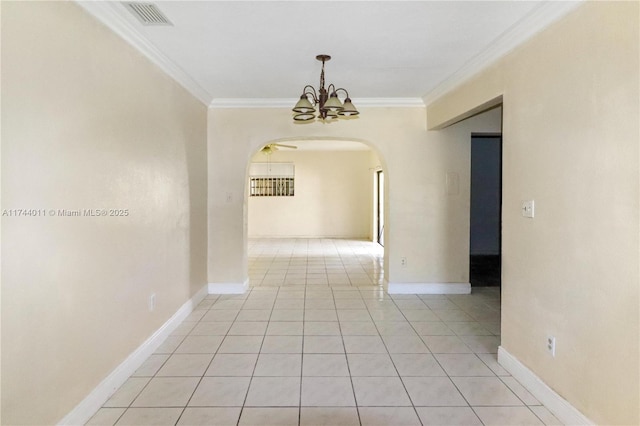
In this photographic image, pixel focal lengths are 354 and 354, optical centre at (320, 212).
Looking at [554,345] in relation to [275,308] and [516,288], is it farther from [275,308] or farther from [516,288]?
[275,308]

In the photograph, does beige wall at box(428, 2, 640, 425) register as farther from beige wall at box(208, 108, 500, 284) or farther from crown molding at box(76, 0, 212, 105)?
crown molding at box(76, 0, 212, 105)

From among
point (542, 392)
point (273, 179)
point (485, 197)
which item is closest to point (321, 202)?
point (273, 179)

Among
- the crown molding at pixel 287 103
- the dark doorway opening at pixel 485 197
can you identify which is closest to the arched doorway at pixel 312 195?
the dark doorway opening at pixel 485 197

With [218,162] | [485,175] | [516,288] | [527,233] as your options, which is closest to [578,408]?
[516,288]

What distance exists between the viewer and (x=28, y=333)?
60.0 inches

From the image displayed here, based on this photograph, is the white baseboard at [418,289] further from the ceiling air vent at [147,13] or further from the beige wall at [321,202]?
the beige wall at [321,202]

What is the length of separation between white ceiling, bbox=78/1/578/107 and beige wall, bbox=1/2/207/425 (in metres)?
0.28

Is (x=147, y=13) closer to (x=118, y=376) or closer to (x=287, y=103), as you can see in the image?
(x=287, y=103)

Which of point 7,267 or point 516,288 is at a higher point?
point 7,267

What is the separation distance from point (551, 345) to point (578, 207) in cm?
83

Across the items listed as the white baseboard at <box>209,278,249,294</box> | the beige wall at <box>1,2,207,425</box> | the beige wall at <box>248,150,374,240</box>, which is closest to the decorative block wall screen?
the beige wall at <box>248,150,374,240</box>

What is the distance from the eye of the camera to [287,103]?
4.18 metres

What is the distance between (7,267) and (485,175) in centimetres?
764

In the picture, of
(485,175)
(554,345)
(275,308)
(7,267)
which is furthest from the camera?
(485,175)
